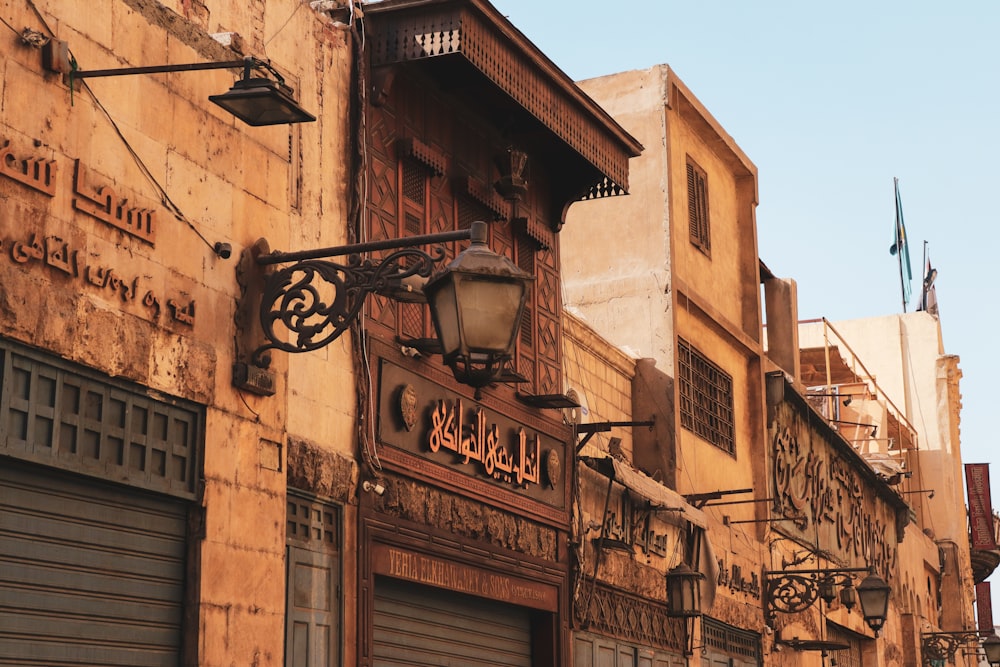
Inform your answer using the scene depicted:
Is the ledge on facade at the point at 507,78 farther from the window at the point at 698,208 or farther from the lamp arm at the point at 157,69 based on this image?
the window at the point at 698,208

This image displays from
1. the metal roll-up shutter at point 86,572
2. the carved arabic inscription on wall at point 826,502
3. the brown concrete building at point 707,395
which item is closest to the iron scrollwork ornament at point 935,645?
the carved arabic inscription on wall at point 826,502

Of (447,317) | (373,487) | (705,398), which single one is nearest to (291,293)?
(447,317)

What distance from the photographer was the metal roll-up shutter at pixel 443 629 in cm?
1066

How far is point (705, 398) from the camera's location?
18672mm

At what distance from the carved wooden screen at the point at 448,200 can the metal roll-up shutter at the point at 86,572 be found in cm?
316

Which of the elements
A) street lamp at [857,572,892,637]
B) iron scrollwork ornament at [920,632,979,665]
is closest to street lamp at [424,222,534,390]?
street lamp at [857,572,892,637]

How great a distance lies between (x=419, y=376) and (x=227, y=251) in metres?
2.90

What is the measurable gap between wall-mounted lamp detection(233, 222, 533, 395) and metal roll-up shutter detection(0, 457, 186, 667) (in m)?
1.14

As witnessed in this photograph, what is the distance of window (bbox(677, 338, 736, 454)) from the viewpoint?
17844 millimetres

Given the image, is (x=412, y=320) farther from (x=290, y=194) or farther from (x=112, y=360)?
(x=112, y=360)

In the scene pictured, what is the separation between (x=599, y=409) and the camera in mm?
15820

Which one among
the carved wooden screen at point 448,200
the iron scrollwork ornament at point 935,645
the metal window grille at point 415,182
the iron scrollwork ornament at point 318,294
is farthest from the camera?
the iron scrollwork ornament at point 935,645

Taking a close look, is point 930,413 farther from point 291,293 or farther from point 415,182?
point 291,293

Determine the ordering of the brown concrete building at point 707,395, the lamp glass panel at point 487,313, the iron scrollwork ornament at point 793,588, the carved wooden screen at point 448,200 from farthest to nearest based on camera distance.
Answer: the iron scrollwork ornament at point 793,588 → the brown concrete building at point 707,395 → the carved wooden screen at point 448,200 → the lamp glass panel at point 487,313
